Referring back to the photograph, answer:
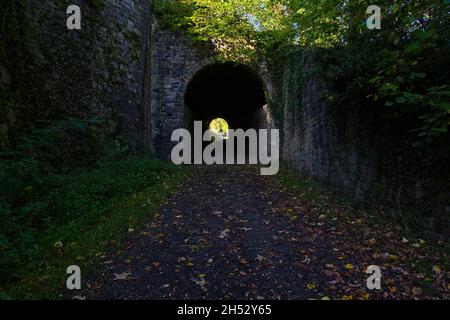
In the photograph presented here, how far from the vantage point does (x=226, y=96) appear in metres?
18.8

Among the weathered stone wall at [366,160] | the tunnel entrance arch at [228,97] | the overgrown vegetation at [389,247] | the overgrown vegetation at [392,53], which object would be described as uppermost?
the tunnel entrance arch at [228,97]

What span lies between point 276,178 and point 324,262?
210 inches

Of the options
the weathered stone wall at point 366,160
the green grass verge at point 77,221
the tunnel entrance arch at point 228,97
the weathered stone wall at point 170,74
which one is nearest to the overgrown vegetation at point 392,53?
the weathered stone wall at point 366,160

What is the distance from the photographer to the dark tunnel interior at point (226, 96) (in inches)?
564

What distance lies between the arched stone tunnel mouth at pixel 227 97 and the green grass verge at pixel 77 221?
764 centimetres

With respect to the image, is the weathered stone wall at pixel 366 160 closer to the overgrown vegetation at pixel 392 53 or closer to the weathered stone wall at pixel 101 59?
the overgrown vegetation at pixel 392 53

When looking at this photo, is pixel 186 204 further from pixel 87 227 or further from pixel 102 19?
pixel 102 19

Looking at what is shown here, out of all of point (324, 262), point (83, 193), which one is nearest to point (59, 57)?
point (83, 193)

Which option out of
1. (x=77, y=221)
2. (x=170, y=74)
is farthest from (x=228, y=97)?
(x=77, y=221)

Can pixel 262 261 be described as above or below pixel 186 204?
below

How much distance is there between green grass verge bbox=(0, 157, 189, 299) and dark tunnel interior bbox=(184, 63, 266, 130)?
7797mm

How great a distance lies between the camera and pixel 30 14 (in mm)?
6125

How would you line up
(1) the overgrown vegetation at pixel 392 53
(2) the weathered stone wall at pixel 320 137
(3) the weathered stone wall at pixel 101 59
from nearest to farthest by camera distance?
1. (1) the overgrown vegetation at pixel 392 53
2. (2) the weathered stone wall at pixel 320 137
3. (3) the weathered stone wall at pixel 101 59

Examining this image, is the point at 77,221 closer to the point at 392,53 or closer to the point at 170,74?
the point at 392,53
